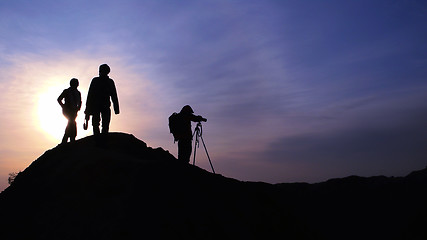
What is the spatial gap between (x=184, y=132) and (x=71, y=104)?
4298 millimetres

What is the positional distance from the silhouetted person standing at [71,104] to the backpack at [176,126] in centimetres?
357

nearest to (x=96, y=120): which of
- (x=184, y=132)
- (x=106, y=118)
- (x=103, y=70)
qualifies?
(x=106, y=118)

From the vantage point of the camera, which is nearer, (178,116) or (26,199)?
(26,199)

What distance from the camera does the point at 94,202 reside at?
7.59m

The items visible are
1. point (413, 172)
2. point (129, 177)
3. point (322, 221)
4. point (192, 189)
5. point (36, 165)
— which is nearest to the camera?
point (129, 177)

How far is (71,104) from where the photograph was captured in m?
12.5

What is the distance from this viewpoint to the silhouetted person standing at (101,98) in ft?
33.9

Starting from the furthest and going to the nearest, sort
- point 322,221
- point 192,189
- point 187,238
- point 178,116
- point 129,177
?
point 322,221 < point 178,116 < point 192,189 < point 129,177 < point 187,238

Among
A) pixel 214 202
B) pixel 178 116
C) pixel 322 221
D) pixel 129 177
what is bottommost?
pixel 322 221

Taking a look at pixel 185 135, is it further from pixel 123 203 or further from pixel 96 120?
pixel 123 203

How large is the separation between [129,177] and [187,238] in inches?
85.8

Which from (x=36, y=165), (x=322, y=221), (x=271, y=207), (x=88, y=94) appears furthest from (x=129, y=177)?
(x=322, y=221)

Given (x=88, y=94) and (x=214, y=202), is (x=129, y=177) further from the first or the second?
(x=88, y=94)

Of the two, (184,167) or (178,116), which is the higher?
(178,116)
